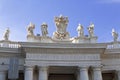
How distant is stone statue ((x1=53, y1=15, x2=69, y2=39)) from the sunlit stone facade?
22 cm

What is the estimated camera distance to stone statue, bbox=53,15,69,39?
87.8 ft

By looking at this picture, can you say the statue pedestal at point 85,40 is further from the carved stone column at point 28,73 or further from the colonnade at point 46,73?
the carved stone column at point 28,73

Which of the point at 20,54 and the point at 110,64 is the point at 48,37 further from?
the point at 110,64

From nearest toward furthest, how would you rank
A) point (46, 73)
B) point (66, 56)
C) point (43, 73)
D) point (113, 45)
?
point (43, 73) < point (46, 73) < point (66, 56) < point (113, 45)

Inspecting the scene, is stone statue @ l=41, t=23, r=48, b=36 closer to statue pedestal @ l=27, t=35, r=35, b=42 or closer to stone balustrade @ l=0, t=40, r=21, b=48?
statue pedestal @ l=27, t=35, r=35, b=42

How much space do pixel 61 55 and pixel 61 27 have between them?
3.82m

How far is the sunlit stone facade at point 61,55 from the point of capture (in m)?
23.9

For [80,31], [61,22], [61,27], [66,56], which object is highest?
[61,22]

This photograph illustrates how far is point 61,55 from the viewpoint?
2448 cm

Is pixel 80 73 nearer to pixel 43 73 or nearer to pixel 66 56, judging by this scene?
pixel 66 56

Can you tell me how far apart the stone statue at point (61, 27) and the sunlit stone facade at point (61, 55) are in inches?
8.7

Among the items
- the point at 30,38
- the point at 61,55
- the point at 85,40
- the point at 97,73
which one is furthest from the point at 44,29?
the point at 97,73

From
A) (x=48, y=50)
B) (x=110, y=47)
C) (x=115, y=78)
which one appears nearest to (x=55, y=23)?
(x=48, y=50)

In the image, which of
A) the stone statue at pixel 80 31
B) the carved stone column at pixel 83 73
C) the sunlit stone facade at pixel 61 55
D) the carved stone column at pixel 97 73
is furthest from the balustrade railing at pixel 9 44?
the carved stone column at pixel 97 73
